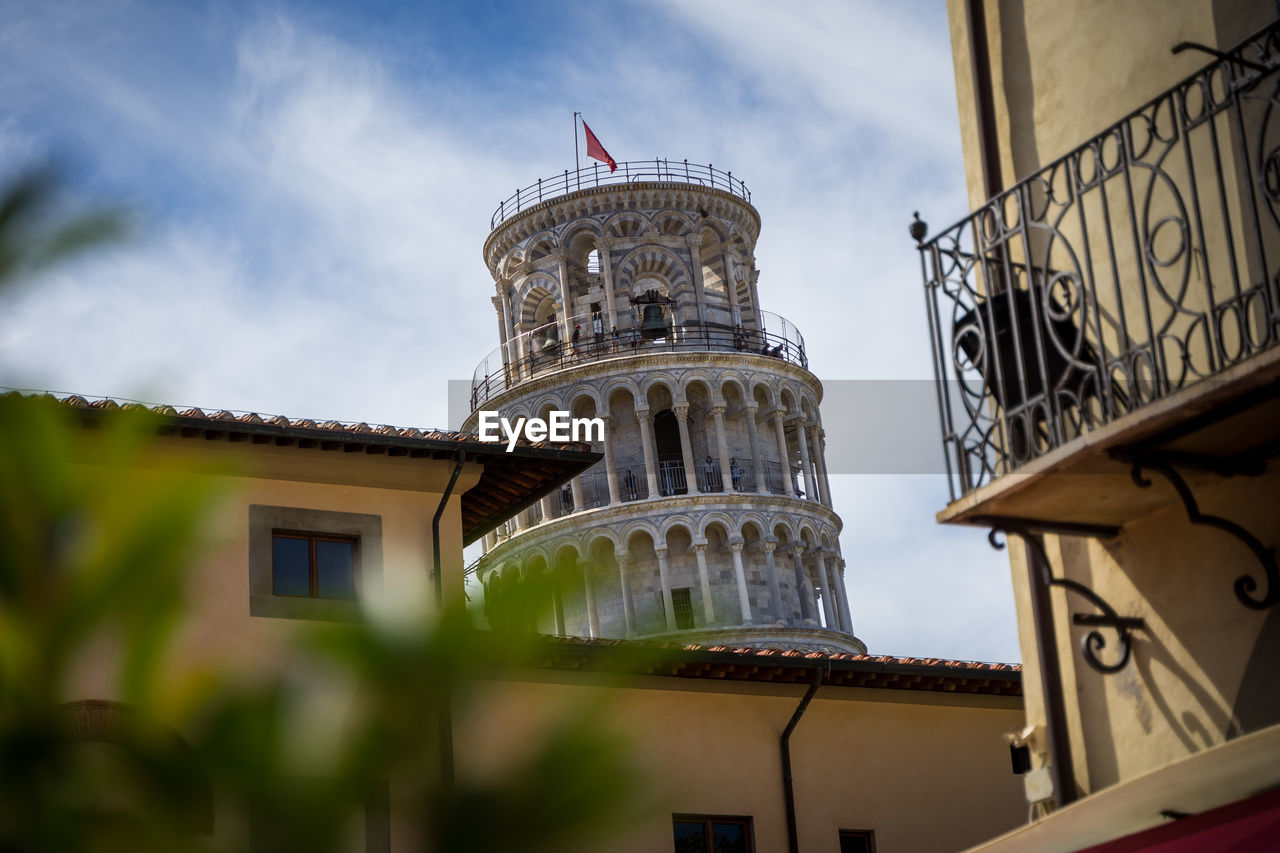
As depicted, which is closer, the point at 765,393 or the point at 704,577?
the point at 704,577

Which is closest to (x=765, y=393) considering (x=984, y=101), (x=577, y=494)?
(x=577, y=494)

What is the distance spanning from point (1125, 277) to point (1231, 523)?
1562 millimetres

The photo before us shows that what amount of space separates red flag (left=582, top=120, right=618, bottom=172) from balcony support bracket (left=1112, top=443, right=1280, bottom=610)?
6339 centimetres

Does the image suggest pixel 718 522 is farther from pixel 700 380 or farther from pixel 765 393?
pixel 765 393

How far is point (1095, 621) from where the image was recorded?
7.72 metres

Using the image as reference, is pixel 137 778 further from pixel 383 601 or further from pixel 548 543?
pixel 548 543

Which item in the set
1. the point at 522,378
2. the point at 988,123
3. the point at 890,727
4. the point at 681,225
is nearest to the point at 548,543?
the point at 522,378

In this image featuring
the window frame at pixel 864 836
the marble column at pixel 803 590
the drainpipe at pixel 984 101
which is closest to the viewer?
the drainpipe at pixel 984 101

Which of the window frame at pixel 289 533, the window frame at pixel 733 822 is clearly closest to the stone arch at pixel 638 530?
the window frame at pixel 733 822

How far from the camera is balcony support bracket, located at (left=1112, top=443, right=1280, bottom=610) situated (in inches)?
267

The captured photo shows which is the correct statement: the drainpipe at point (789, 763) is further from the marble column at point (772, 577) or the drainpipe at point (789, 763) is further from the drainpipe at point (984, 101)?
the marble column at point (772, 577)

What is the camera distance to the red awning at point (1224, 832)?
5.84m

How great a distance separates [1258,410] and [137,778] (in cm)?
539

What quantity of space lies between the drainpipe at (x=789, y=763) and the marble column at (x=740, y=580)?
1786 inches
